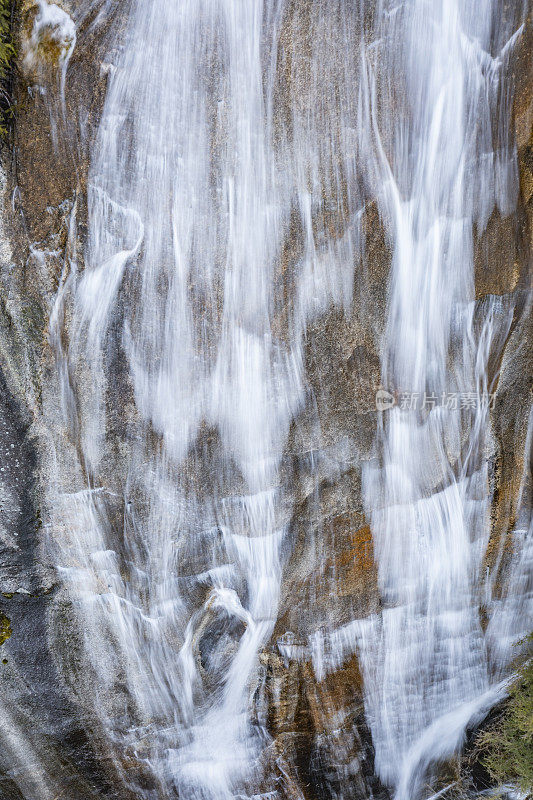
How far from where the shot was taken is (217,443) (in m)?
4.63

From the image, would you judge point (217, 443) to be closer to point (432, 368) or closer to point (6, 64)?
point (432, 368)

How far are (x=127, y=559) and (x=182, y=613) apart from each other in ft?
2.71

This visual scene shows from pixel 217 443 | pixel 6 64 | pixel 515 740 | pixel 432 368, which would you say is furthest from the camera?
pixel 515 740

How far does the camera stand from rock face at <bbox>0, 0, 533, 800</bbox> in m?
4.18

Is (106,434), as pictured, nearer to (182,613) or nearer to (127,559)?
(127,559)

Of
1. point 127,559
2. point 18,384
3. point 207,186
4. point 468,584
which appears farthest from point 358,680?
point 207,186

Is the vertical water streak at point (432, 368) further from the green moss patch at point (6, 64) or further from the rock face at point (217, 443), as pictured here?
the green moss patch at point (6, 64)

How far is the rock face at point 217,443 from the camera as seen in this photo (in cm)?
418

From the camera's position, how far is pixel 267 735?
5160 mm

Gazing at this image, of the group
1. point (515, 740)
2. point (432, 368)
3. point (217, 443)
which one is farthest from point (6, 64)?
point (515, 740)

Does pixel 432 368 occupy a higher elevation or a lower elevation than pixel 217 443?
higher

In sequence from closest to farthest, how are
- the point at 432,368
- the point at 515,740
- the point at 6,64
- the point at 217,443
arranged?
the point at 6,64 < the point at 217,443 < the point at 432,368 < the point at 515,740

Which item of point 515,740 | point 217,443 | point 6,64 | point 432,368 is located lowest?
point 515,740

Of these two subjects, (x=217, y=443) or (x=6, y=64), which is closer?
(x=6, y=64)
